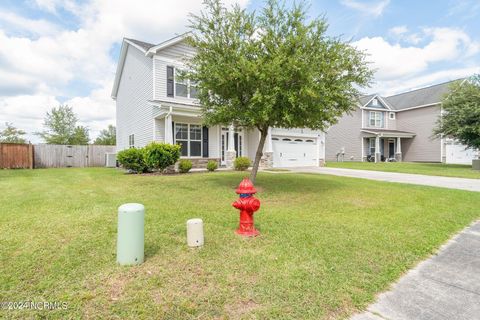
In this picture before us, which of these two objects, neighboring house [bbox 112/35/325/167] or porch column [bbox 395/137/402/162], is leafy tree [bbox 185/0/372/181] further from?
porch column [bbox 395/137/402/162]

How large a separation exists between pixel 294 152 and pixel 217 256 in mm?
15641

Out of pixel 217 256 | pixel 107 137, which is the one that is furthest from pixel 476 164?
pixel 107 137

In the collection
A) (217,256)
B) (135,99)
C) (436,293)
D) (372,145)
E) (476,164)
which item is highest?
(135,99)

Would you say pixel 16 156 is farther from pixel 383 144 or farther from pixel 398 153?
pixel 398 153

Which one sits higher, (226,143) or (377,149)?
(226,143)

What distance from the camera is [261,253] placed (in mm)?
3516

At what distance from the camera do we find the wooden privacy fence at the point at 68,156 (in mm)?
18589

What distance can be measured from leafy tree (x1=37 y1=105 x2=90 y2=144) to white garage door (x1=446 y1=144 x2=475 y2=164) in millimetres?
40237

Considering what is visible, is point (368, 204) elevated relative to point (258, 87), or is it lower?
lower

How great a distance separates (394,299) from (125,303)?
262cm

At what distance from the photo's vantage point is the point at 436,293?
107 inches

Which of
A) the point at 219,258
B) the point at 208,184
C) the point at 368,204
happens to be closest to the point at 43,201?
the point at 208,184

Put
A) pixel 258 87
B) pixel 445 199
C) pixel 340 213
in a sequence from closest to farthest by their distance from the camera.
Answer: pixel 340 213
pixel 258 87
pixel 445 199

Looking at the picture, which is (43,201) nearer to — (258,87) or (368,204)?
(258,87)
